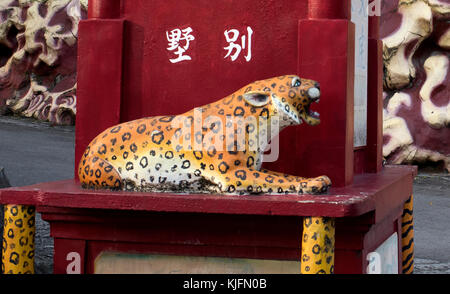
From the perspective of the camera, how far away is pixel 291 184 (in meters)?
2.73

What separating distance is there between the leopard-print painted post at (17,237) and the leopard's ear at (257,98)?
102 cm

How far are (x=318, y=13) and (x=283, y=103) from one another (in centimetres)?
57

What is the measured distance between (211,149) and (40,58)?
9.36 m

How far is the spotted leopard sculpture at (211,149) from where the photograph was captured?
2803 mm

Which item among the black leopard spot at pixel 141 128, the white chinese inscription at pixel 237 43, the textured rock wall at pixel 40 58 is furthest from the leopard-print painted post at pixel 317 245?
the textured rock wall at pixel 40 58

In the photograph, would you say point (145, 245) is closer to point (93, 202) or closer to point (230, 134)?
point (93, 202)

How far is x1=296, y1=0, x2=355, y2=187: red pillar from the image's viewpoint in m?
Result: 3.10

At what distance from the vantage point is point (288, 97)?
112 inches

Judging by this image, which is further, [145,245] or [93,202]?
[145,245]

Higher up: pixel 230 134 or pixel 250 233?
pixel 230 134

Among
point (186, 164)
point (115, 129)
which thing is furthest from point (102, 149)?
point (186, 164)

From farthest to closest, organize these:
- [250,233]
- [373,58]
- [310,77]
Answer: [373,58]
[310,77]
[250,233]

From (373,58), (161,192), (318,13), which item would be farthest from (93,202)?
(373,58)

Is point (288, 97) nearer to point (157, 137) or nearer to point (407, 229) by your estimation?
point (157, 137)
